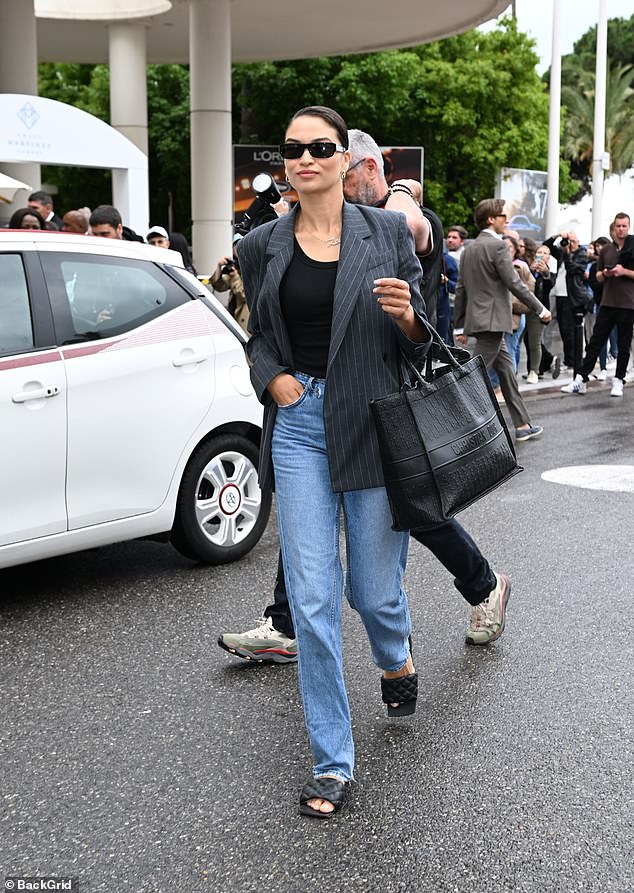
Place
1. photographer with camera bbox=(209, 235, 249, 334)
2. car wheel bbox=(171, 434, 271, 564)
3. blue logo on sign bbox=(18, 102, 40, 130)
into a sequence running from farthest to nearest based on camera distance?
1. blue logo on sign bbox=(18, 102, 40, 130)
2. photographer with camera bbox=(209, 235, 249, 334)
3. car wheel bbox=(171, 434, 271, 564)

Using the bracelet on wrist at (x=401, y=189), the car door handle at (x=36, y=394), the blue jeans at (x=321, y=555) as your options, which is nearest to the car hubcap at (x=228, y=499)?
the car door handle at (x=36, y=394)

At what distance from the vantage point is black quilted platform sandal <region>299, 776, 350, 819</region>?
3.59 meters

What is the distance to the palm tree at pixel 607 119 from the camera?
236 ft

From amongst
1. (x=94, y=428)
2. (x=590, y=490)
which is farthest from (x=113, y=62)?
(x=94, y=428)

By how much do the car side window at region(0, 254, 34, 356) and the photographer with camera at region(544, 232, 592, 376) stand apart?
Answer: 10.9 meters

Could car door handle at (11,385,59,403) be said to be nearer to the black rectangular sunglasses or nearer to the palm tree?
A: the black rectangular sunglasses

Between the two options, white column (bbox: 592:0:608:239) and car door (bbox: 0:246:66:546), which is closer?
car door (bbox: 0:246:66:546)

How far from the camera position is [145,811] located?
3.64 metres

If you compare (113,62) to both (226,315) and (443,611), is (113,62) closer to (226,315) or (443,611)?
(226,315)

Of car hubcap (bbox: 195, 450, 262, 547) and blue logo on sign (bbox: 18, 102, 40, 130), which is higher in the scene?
blue logo on sign (bbox: 18, 102, 40, 130)

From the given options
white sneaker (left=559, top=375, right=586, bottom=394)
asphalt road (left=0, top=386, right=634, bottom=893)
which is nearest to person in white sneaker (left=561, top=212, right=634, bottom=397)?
white sneaker (left=559, top=375, right=586, bottom=394)

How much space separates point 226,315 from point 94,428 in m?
1.18

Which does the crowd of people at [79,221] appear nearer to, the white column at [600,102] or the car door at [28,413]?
the car door at [28,413]

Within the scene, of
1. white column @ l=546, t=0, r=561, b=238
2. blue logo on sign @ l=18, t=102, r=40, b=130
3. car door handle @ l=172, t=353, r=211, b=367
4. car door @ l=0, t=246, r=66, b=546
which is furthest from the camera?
white column @ l=546, t=0, r=561, b=238
